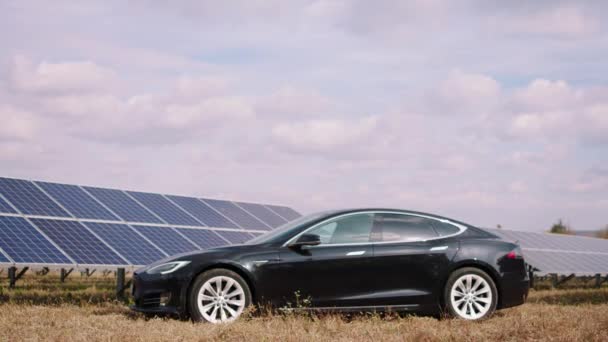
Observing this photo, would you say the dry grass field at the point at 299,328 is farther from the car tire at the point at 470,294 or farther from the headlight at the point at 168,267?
the headlight at the point at 168,267

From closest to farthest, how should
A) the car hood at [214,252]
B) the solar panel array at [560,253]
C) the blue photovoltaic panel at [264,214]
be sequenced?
1. the car hood at [214,252]
2. the blue photovoltaic panel at [264,214]
3. the solar panel array at [560,253]

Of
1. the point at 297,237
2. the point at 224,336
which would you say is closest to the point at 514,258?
the point at 297,237

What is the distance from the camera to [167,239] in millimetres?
17906

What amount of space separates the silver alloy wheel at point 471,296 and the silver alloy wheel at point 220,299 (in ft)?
9.39

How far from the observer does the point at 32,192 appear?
17.7m

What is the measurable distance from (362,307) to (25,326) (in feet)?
13.6

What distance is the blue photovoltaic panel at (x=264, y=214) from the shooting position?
2491cm

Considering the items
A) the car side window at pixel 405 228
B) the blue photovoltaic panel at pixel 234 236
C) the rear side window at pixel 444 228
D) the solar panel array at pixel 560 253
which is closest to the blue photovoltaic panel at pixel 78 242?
the blue photovoltaic panel at pixel 234 236

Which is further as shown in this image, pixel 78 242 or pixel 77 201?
pixel 77 201

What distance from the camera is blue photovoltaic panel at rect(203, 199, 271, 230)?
75.2 ft

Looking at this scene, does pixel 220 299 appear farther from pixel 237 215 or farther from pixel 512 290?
pixel 237 215

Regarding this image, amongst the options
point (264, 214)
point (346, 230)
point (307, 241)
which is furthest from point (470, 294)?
point (264, 214)

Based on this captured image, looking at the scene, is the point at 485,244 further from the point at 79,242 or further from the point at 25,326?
the point at 79,242

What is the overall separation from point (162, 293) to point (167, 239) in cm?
758
